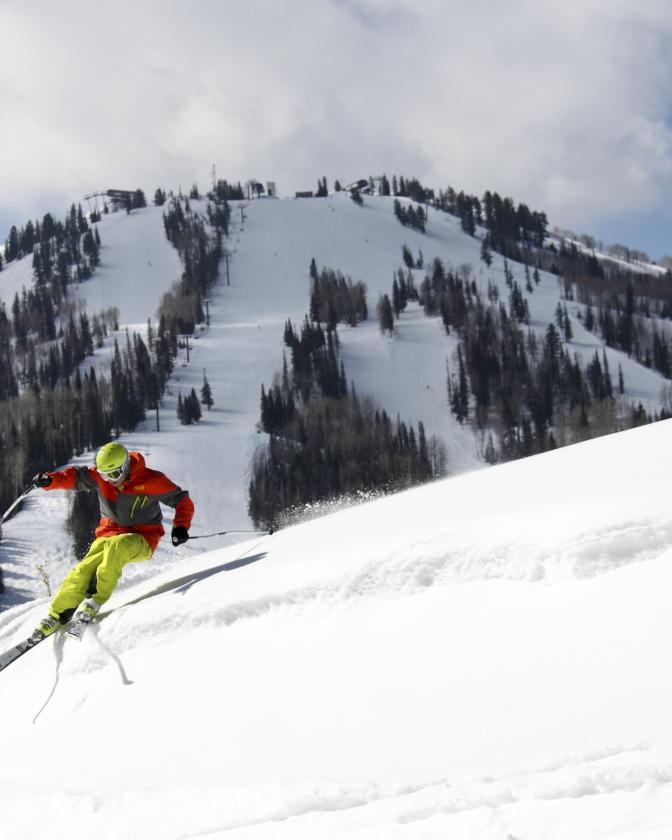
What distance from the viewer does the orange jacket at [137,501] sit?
808 centimetres

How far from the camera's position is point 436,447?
4092 inches

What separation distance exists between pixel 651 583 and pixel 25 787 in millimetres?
4627

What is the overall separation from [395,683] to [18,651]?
16.0ft

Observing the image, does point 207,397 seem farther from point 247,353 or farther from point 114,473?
point 114,473

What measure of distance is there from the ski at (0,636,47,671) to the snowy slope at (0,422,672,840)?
0.15 m

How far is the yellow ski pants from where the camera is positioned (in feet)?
23.9

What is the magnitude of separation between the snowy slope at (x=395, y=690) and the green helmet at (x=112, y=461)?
6.05 feet

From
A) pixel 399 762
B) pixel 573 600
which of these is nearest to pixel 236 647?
pixel 399 762

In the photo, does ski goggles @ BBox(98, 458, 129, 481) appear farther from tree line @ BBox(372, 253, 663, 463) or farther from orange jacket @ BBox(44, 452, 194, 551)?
tree line @ BBox(372, 253, 663, 463)

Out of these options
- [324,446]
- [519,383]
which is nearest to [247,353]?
[324,446]

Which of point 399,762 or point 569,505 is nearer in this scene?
point 399,762

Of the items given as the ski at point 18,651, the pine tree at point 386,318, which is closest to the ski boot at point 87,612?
the ski at point 18,651

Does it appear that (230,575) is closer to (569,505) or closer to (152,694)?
(152,694)

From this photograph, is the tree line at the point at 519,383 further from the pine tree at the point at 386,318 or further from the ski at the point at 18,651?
the ski at the point at 18,651
